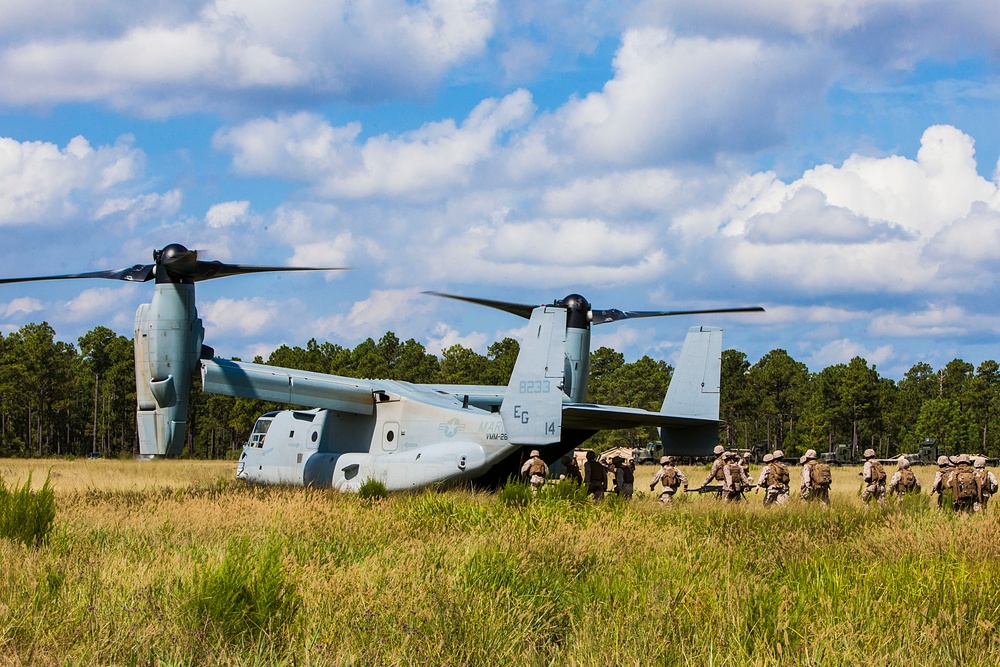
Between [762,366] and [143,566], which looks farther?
[762,366]

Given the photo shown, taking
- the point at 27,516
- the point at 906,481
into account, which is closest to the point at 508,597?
the point at 27,516

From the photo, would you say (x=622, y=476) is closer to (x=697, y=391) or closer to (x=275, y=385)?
(x=697, y=391)

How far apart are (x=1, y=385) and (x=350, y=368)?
33337 millimetres

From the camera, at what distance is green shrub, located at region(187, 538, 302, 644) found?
25.5 ft

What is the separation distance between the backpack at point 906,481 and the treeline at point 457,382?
63403 mm

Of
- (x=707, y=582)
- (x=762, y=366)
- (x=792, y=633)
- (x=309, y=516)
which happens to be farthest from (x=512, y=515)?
(x=762, y=366)

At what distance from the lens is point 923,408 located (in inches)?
3654

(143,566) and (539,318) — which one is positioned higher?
(539,318)

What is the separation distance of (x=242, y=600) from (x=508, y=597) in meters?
2.21

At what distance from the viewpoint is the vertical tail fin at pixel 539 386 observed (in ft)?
64.0

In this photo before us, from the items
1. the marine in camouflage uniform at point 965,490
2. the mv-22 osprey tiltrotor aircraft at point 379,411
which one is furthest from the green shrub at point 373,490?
the marine in camouflage uniform at point 965,490

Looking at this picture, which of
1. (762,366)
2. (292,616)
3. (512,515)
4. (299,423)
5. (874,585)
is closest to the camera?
(292,616)

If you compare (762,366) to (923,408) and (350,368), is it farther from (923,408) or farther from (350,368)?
(350,368)

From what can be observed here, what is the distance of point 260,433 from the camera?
25875 mm
